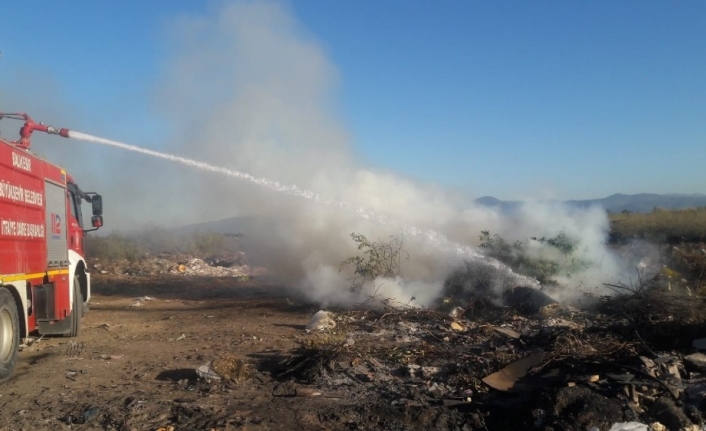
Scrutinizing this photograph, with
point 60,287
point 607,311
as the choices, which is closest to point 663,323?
point 607,311

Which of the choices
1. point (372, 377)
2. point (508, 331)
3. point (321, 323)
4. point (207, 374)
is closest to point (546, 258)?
point (508, 331)

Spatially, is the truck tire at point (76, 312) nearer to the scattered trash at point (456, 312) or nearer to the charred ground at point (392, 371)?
the charred ground at point (392, 371)

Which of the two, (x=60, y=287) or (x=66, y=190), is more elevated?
(x=66, y=190)

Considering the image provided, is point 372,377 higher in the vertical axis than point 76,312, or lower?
lower

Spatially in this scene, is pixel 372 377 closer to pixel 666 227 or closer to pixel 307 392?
pixel 307 392

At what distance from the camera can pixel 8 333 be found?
23.1ft

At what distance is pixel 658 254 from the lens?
634 inches

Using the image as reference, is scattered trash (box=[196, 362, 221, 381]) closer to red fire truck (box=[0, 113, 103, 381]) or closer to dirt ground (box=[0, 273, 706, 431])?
dirt ground (box=[0, 273, 706, 431])

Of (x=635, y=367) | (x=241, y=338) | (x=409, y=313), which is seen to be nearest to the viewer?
(x=635, y=367)

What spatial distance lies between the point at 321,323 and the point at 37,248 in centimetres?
495

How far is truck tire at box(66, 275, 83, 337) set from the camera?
9.92 metres

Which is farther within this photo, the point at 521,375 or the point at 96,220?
the point at 96,220

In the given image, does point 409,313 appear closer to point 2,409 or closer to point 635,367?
point 635,367

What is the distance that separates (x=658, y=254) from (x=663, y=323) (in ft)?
31.4
